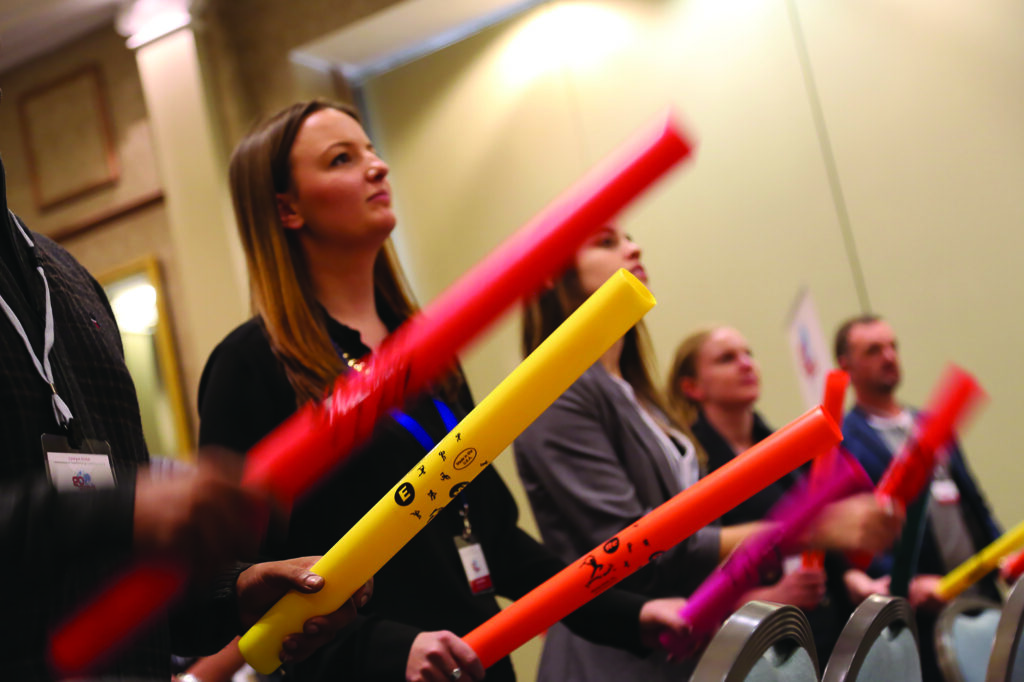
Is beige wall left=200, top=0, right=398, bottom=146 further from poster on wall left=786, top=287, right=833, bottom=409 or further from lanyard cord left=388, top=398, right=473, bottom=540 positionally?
lanyard cord left=388, top=398, right=473, bottom=540

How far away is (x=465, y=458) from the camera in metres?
0.71

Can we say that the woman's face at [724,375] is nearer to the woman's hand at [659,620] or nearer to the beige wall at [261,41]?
the woman's hand at [659,620]

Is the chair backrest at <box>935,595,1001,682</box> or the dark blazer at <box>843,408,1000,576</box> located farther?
the dark blazer at <box>843,408,1000,576</box>

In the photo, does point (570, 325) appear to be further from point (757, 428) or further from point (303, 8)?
point (303, 8)

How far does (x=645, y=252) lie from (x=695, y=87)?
0.75 m

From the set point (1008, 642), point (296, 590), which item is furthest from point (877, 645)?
point (296, 590)

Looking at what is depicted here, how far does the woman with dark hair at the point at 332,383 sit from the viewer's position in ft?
3.71

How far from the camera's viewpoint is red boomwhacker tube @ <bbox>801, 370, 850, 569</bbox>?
3.88 feet

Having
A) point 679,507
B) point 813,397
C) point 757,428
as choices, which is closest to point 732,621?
point 679,507

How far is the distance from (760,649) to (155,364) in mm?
3918

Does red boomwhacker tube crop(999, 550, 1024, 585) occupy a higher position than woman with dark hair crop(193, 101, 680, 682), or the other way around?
woman with dark hair crop(193, 101, 680, 682)

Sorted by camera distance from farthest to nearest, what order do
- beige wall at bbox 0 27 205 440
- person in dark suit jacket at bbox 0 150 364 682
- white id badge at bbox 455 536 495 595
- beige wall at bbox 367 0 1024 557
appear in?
beige wall at bbox 0 27 205 440
beige wall at bbox 367 0 1024 557
white id badge at bbox 455 536 495 595
person in dark suit jacket at bbox 0 150 364 682

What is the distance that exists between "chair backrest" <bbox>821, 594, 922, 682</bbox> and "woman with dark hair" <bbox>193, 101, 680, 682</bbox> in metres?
0.34

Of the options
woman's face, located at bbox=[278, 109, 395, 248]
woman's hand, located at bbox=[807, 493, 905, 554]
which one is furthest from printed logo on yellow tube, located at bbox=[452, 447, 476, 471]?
woman's hand, located at bbox=[807, 493, 905, 554]
